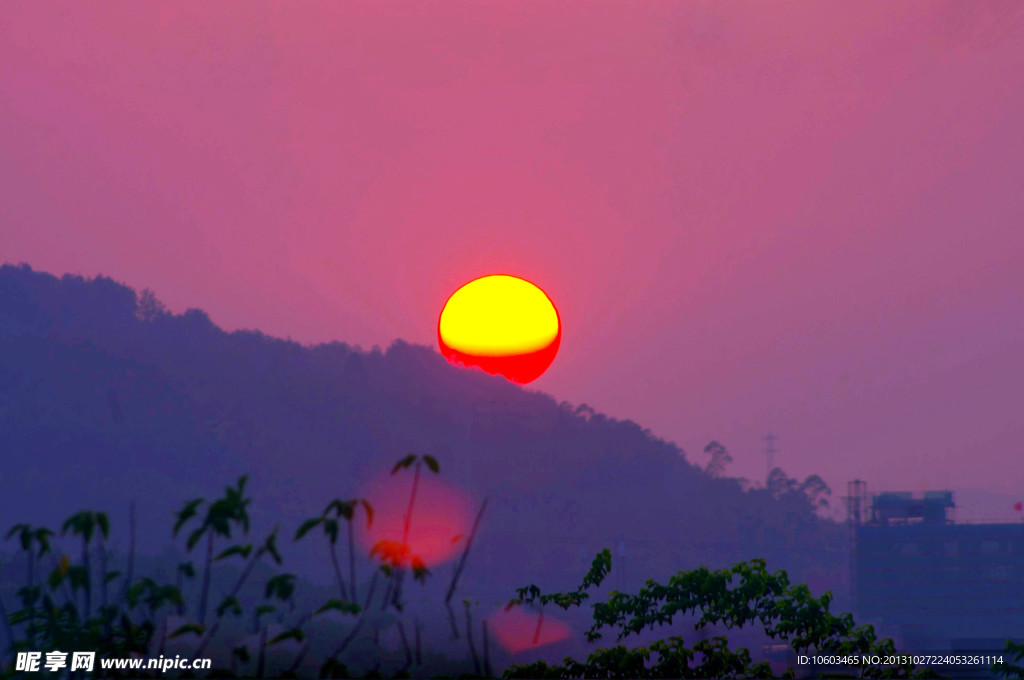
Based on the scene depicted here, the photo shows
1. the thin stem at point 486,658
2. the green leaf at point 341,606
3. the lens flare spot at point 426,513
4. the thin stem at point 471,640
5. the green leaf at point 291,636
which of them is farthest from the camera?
the lens flare spot at point 426,513

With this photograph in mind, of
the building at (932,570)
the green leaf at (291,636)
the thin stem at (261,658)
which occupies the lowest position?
the thin stem at (261,658)

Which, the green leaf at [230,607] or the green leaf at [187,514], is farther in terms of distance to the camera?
the green leaf at [230,607]

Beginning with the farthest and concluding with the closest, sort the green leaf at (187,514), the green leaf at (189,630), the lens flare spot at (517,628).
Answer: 1. the lens flare spot at (517,628)
2. the green leaf at (189,630)
3. the green leaf at (187,514)

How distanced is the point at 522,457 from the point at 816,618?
182 meters

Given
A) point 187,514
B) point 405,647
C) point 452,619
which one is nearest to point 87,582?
point 187,514

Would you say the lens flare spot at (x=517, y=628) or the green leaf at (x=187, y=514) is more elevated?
the green leaf at (x=187, y=514)

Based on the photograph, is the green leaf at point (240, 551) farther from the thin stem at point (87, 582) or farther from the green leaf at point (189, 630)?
the thin stem at point (87, 582)

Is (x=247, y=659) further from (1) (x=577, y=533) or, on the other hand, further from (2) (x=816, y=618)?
(1) (x=577, y=533)

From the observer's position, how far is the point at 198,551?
140 meters

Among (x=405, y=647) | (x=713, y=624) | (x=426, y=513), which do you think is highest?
(x=426, y=513)

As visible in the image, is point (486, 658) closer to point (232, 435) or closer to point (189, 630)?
point (189, 630)

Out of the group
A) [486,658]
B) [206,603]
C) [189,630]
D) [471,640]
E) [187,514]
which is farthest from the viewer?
[486,658]

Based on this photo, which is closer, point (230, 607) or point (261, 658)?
point (230, 607)

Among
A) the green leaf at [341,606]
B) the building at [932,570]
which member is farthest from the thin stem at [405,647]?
the building at [932,570]
